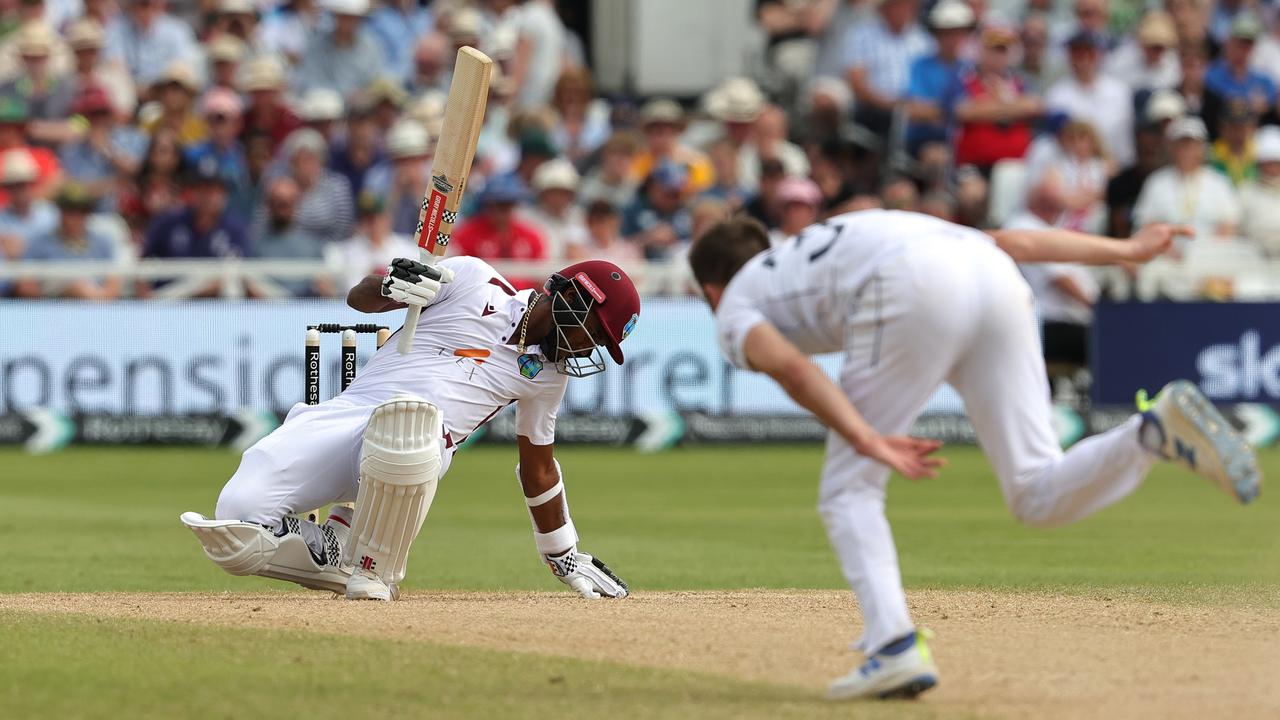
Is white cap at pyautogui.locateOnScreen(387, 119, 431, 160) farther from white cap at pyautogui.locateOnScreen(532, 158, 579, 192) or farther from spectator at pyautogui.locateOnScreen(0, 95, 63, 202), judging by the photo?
spectator at pyautogui.locateOnScreen(0, 95, 63, 202)

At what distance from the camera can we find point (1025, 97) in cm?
1972

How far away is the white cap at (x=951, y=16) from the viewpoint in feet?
64.5

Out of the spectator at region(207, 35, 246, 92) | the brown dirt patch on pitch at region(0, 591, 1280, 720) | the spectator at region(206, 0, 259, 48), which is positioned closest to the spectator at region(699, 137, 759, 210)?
the spectator at region(207, 35, 246, 92)

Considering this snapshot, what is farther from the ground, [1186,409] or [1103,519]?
[1186,409]

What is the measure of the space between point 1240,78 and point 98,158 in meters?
11.5

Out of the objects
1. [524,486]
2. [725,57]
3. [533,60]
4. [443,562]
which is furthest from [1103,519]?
[725,57]

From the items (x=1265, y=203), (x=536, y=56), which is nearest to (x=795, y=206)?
(x=536, y=56)

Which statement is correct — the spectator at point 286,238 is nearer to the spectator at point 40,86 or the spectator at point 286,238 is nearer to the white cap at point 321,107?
the white cap at point 321,107

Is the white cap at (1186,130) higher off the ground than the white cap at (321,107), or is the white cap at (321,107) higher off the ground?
the white cap at (1186,130)

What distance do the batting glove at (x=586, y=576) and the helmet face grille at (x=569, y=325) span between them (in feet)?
2.89

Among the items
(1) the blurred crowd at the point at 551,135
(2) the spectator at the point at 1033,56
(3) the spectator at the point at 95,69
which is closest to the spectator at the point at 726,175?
(1) the blurred crowd at the point at 551,135

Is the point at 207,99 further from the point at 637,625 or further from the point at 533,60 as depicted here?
the point at 637,625

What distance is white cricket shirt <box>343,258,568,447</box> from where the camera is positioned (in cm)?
824

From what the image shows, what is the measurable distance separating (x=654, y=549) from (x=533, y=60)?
10.2m
